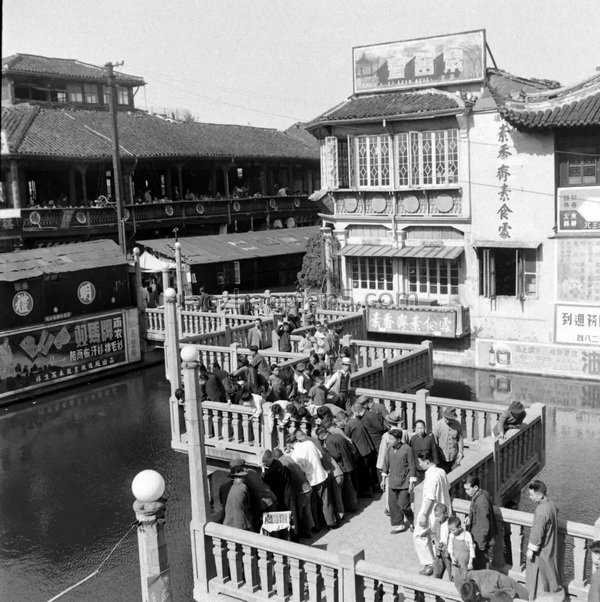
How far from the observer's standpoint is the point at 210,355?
65.9 feet

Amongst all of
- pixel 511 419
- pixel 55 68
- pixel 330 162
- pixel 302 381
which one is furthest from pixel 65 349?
pixel 55 68

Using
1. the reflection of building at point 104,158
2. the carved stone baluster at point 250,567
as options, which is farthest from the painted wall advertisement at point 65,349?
the carved stone baluster at point 250,567

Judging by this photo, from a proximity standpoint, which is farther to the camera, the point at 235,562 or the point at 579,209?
the point at 579,209

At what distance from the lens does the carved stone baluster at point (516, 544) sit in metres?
9.60

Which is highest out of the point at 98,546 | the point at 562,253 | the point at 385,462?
the point at 562,253

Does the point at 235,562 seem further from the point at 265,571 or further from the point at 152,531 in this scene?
the point at 152,531

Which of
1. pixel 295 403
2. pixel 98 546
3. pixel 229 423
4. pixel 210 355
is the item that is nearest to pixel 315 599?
pixel 295 403

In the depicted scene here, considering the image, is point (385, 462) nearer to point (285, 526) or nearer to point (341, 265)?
point (285, 526)

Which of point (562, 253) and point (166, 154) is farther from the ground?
point (166, 154)

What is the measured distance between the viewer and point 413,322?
2755 cm

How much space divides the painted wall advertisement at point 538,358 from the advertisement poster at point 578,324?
0.26 m

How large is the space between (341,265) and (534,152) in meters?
8.61

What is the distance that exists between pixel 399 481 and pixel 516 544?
1814 millimetres

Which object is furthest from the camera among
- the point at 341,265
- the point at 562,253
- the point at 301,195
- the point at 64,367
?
the point at 301,195
